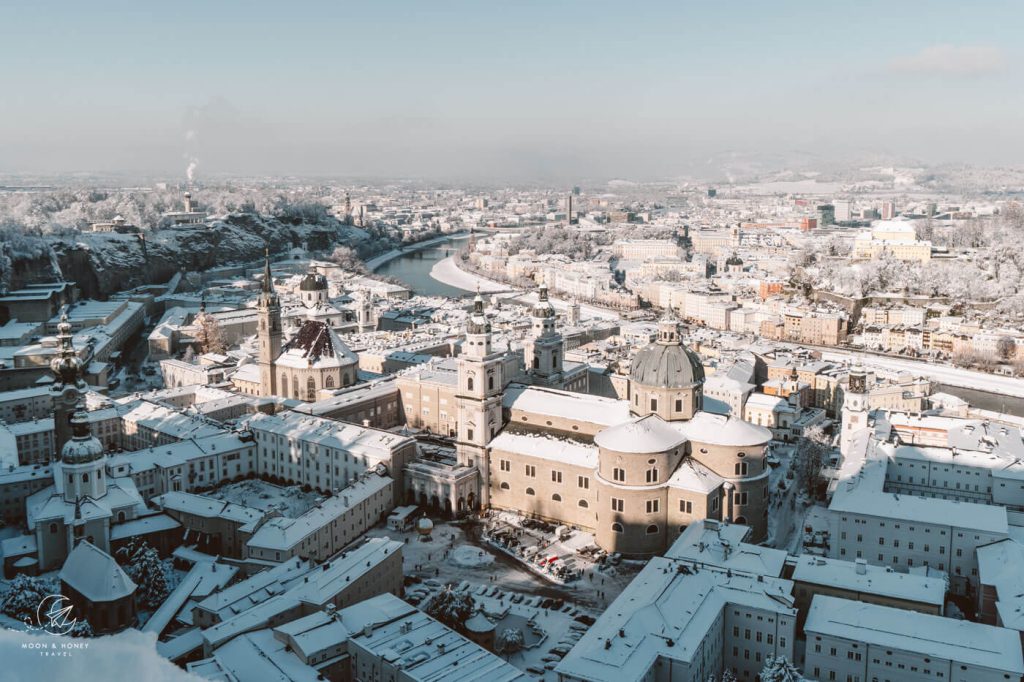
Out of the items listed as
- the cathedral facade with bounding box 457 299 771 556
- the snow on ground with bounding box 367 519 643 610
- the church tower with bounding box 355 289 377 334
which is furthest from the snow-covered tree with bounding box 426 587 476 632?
the church tower with bounding box 355 289 377 334

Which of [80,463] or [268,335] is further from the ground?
[268,335]

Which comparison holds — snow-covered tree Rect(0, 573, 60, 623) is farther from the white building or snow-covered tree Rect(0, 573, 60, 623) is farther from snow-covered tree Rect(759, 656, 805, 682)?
the white building

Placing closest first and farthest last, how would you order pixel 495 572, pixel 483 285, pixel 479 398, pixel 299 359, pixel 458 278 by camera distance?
pixel 495 572 → pixel 479 398 → pixel 299 359 → pixel 483 285 → pixel 458 278

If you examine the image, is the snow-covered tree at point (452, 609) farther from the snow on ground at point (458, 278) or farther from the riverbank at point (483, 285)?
the snow on ground at point (458, 278)

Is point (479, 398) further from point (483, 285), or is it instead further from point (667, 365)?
point (483, 285)

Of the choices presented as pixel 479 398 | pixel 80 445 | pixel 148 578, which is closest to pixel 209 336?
pixel 479 398

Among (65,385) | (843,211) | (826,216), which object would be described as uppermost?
(843,211)

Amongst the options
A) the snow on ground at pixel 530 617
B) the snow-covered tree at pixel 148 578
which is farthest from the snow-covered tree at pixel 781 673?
the snow-covered tree at pixel 148 578
